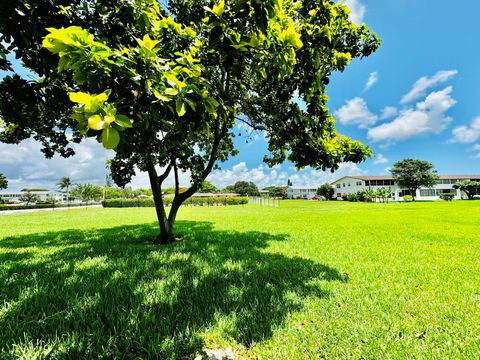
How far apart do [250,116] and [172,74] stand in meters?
7.15

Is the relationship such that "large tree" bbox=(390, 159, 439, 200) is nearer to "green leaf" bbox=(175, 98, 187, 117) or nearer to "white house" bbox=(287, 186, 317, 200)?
"white house" bbox=(287, 186, 317, 200)

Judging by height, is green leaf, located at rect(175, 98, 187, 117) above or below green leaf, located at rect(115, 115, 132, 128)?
above

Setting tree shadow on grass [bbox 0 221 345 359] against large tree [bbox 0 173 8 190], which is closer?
tree shadow on grass [bbox 0 221 345 359]

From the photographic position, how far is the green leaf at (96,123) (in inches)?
54.6

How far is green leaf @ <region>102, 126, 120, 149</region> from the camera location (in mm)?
1433

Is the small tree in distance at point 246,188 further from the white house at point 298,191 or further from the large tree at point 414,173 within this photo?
the large tree at point 414,173

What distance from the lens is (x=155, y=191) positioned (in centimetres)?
848

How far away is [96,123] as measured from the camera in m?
1.41

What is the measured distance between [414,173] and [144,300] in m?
67.5

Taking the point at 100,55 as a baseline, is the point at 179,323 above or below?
below

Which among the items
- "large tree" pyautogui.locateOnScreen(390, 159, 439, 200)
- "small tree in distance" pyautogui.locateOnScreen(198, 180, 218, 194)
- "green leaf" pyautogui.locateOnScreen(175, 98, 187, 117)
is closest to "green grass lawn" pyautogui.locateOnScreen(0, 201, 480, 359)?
"green leaf" pyautogui.locateOnScreen(175, 98, 187, 117)

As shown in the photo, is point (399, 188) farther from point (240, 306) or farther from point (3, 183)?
point (3, 183)

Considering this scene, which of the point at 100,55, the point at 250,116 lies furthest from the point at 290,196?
the point at 100,55

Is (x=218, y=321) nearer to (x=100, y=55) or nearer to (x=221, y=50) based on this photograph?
(x=100, y=55)
